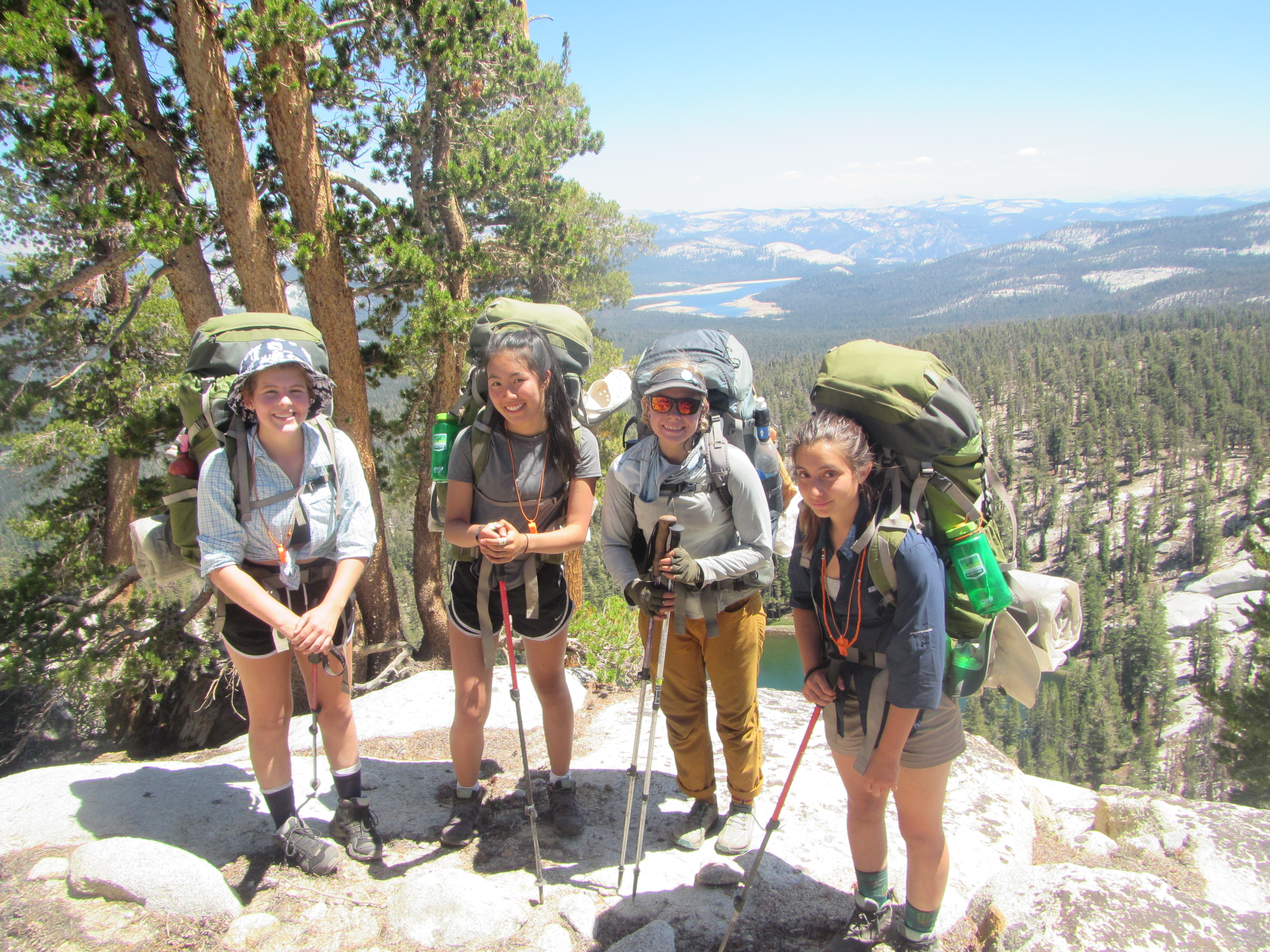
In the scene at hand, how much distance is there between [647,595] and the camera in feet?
8.68

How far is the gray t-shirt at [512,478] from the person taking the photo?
274 centimetres

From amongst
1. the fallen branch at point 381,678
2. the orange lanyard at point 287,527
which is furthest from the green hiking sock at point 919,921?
the fallen branch at point 381,678

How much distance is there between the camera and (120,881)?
7.88 feet

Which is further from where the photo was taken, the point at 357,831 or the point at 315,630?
the point at 357,831

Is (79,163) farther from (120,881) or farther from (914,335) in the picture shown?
(914,335)

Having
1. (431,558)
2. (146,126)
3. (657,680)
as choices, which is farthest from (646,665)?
(431,558)

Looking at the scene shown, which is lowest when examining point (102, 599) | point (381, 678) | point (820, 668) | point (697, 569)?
point (381, 678)

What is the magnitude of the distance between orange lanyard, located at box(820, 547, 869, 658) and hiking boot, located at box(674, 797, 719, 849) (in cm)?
132

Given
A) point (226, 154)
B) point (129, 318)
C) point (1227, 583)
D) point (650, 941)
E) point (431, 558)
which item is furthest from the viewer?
point (1227, 583)

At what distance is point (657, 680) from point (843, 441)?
1.35 meters

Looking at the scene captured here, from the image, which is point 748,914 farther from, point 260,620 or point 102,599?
point 102,599

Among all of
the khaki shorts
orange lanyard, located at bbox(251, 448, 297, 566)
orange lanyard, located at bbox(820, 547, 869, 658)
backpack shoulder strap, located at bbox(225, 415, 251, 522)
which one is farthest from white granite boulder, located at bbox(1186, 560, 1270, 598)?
backpack shoulder strap, located at bbox(225, 415, 251, 522)

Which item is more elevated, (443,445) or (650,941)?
(443,445)

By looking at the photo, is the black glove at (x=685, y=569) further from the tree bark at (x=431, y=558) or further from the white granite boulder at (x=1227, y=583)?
the white granite boulder at (x=1227, y=583)
